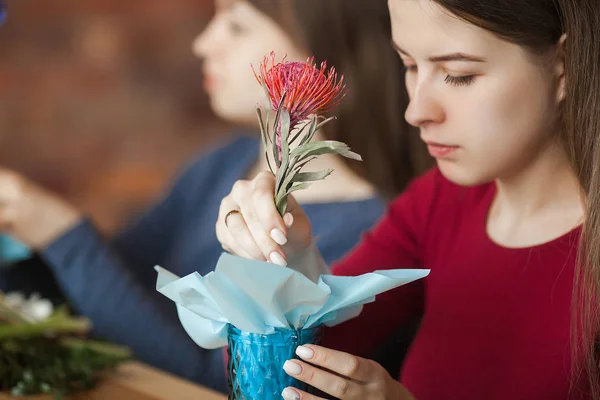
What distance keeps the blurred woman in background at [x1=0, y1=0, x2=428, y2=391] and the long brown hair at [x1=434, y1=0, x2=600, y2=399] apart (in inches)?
16.3

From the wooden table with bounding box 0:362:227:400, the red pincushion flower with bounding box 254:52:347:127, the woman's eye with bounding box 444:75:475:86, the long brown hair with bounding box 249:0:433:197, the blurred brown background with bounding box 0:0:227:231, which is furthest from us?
the blurred brown background with bounding box 0:0:227:231

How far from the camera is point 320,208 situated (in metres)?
1.08

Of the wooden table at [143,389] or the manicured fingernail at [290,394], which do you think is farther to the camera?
the wooden table at [143,389]

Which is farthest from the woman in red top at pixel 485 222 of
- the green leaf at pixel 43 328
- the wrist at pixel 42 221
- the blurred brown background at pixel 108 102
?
the blurred brown background at pixel 108 102

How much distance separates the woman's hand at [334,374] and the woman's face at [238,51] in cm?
59

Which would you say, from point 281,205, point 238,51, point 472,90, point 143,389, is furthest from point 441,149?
point 238,51

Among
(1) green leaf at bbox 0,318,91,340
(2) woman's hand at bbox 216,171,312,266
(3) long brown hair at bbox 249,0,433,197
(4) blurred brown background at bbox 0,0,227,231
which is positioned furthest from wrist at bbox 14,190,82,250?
(4) blurred brown background at bbox 0,0,227,231

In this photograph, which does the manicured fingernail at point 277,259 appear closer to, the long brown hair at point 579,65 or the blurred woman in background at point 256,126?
the long brown hair at point 579,65

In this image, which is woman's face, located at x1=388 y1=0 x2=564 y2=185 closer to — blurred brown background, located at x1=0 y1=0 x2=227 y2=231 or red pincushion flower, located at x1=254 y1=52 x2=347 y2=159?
red pincushion flower, located at x1=254 y1=52 x2=347 y2=159

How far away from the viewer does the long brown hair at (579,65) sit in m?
0.55

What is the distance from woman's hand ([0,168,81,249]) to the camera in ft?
3.35

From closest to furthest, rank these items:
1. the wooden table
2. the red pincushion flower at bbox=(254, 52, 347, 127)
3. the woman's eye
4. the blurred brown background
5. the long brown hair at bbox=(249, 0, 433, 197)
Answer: the red pincushion flower at bbox=(254, 52, 347, 127) → the woman's eye → the wooden table → the long brown hair at bbox=(249, 0, 433, 197) → the blurred brown background

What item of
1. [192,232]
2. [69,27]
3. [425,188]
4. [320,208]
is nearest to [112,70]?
[69,27]

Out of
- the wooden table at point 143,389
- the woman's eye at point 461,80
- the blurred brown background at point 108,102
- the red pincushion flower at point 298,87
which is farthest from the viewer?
the blurred brown background at point 108,102
